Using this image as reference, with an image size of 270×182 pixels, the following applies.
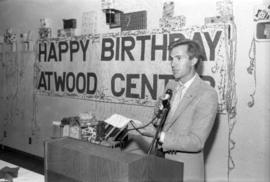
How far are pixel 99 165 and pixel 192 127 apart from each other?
34.8 inches

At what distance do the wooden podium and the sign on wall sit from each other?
1632 mm

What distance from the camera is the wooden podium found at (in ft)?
3.87

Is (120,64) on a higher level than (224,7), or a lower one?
lower

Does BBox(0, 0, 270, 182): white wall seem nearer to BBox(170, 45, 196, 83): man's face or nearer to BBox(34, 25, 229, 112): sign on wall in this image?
BBox(34, 25, 229, 112): sign on wall

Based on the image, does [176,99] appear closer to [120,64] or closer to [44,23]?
[120,64]

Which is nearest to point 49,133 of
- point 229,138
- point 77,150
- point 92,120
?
point 92,120

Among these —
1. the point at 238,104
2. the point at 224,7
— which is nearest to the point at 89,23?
the point at 224,7

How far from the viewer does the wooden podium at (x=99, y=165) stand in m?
1.18

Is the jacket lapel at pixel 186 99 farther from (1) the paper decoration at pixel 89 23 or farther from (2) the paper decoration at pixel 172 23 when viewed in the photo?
(1) the paper decoration at pixel 89 23

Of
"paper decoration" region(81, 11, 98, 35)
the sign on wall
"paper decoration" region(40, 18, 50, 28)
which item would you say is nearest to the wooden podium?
the sign on wall

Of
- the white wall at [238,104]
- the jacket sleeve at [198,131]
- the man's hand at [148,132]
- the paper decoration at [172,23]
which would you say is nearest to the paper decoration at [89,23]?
the white wall at [238,104]

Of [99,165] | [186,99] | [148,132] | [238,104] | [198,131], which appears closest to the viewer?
[99,165]

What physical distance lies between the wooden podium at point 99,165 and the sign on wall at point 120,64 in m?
1.63

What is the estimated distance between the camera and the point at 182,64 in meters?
2.17
